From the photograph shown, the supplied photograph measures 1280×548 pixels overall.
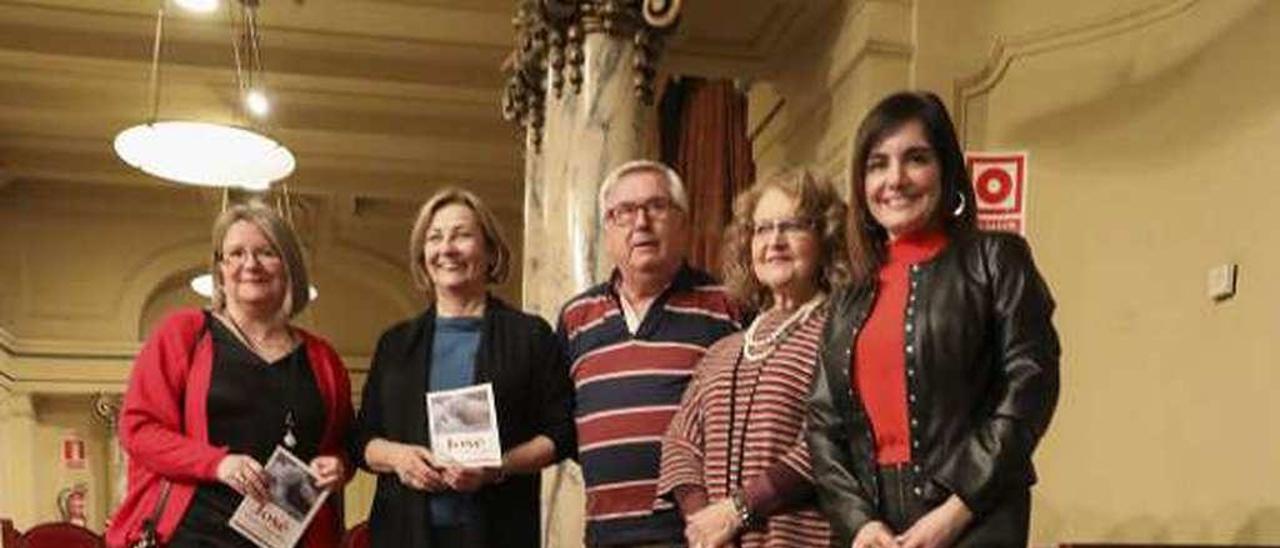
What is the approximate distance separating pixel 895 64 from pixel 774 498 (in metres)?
3.66

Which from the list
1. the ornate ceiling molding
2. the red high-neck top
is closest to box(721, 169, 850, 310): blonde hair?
the red high-neck top

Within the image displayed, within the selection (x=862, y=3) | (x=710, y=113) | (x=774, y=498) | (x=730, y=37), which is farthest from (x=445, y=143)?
(x=774, y=498)

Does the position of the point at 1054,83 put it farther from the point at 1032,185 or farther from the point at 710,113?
the point at 710,113

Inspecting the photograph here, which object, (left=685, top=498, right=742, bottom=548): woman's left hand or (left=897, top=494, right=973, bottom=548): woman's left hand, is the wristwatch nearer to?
(left=685, top=498, right=742, bottom=548): woman's left hand

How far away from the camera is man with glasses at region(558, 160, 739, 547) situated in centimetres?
268

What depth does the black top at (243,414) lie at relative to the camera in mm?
2781

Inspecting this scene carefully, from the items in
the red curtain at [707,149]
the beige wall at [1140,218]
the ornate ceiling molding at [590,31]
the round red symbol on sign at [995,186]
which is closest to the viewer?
the round red symbol on sign at [995,186]

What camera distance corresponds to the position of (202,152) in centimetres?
586

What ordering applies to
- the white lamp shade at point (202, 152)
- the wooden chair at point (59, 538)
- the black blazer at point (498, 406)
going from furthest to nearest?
the wooden chair at point (59, 538)
the white lamp shade at point (202, 152)
the black blazer at point (498, 406)

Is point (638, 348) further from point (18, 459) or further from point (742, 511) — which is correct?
point (18, 459)

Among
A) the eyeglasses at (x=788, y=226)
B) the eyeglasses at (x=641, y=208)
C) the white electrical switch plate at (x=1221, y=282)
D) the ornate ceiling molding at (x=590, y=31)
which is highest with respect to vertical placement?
the ornate ceiling molding at (x=590, y=31)

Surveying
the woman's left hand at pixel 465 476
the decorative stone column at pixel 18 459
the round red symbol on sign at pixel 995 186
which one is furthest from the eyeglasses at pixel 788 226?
the decorative stone column at pixel 18 459

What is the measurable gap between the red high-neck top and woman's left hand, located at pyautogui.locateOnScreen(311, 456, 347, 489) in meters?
1.20

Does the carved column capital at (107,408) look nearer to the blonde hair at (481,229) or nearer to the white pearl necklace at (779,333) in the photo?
the blonde hair at (481,229)
